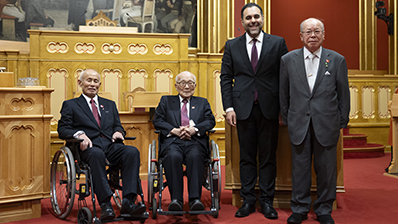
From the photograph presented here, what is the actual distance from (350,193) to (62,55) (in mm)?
4082

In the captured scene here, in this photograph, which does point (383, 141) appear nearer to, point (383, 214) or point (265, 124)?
point (383, 214)

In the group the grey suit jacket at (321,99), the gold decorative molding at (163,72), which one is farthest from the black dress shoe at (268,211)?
the gold decorative molding at (163,72)

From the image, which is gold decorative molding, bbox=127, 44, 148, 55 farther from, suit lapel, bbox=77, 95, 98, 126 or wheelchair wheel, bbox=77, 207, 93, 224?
wheelchair wheel, bbox=77, 207, 93, 224

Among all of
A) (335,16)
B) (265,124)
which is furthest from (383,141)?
(265,124)

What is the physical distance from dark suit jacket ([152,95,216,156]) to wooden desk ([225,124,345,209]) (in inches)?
12.5

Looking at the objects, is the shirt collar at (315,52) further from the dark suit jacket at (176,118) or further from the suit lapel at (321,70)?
the dark suit jacket at (176,118)

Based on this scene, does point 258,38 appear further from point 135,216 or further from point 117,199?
point 117,199

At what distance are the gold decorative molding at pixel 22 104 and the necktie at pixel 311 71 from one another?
2009 mm

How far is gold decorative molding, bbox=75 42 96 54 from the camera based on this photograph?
5.59 metres

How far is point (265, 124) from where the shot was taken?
2.91 meters

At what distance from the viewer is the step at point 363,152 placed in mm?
5977

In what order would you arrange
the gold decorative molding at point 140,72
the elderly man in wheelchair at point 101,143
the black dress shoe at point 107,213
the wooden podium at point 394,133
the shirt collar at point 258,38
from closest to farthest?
the black dress shoe at point 107,213, the elderly man in wheelchair at point 101,143, the shirt collar at point 258,38, the wooden podium at point 394,133, the gold decorative molding at point 140,72

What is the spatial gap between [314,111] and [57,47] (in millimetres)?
4059

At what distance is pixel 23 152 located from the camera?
113 inches
